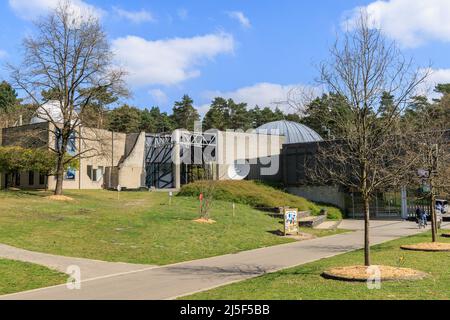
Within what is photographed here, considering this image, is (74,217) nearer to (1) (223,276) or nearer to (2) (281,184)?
(1) (223,276)

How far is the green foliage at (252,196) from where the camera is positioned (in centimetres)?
3519

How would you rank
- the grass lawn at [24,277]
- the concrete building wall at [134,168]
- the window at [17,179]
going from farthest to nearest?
the concrete building wall at [134,168]
the window at [17,179]
the grass lawn at [24,277]

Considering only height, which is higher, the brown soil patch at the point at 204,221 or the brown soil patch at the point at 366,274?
the brown soil patch at the point at 204,221

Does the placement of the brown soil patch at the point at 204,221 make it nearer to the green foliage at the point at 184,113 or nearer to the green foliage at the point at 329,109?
the green foliage at the point at 329,109

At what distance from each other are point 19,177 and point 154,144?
53.4ft

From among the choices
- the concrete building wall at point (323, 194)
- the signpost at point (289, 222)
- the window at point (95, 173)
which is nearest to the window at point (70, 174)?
the window at point (95, 173)

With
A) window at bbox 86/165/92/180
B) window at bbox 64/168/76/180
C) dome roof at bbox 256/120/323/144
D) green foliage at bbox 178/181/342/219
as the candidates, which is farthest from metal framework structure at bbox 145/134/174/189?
green foliage at bbox 178/181/342/219

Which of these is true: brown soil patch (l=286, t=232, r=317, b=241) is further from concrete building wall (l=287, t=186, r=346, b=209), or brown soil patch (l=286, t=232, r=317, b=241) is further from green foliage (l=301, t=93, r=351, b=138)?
concrete building wall (l=287, t=186, r=346, b=209)

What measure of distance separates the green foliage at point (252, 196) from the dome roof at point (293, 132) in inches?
681

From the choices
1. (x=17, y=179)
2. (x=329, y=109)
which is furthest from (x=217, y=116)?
(x=329, y=109)

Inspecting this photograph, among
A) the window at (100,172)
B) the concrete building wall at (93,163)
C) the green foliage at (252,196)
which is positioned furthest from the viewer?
the window at (100,172)

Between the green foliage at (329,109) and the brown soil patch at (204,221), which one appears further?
Result: the brown soil patch at (204,221)

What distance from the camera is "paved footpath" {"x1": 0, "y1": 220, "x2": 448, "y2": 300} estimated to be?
392 inches
